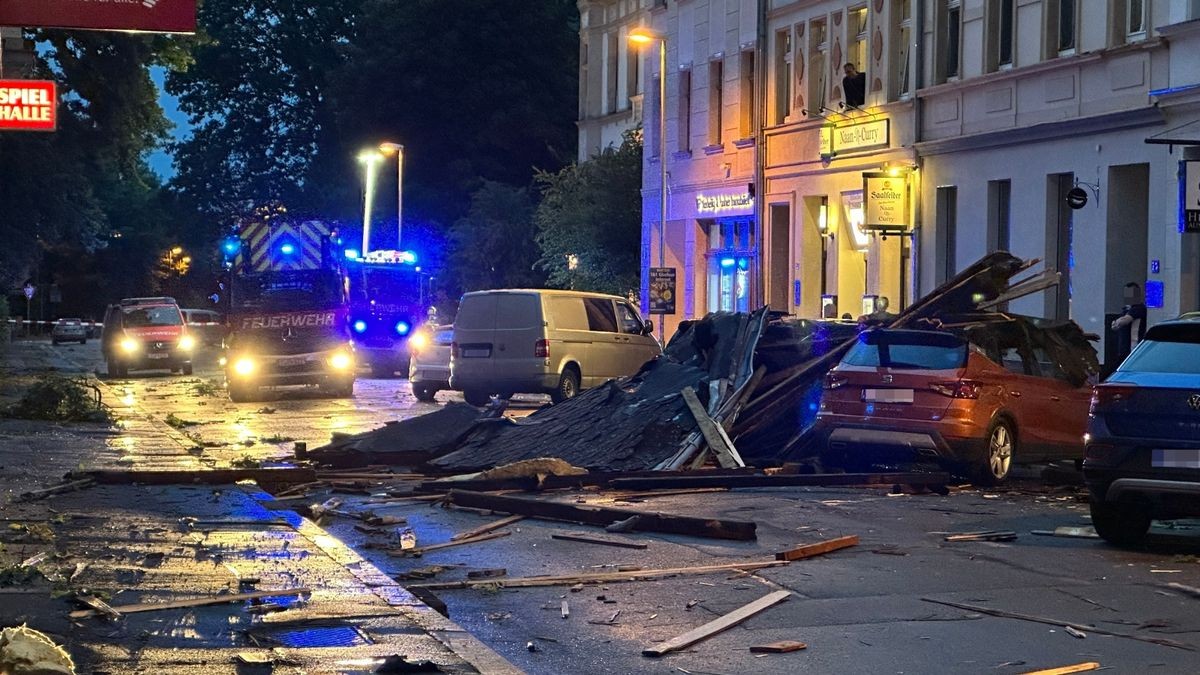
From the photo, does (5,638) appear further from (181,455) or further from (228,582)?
(181,455)

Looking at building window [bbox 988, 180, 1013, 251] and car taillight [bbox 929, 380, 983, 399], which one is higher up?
building window [bbox 988, 180, 1013, 251]

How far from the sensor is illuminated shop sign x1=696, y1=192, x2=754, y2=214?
43.0m

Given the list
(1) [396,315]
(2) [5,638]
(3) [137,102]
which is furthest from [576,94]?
(2) [5,638]

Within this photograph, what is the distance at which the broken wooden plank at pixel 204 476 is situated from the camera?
632 inches

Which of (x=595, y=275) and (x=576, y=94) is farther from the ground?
(x=576, y=94)

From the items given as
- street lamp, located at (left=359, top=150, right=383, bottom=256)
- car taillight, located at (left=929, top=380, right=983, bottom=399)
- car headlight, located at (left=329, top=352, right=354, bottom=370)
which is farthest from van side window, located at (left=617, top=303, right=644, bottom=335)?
street lamp, located at (left=359, top=150, right=383, bottom=256)

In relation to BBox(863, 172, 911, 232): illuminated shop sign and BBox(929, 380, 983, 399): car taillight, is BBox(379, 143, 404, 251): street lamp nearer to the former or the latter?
BBox(863, 172, 911, 232): illuminated shop sign

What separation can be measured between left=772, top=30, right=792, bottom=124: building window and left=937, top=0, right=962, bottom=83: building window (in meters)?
7.55

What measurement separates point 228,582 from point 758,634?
3181 mm

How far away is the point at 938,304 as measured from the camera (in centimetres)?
1958

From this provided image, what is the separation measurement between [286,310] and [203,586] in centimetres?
2379

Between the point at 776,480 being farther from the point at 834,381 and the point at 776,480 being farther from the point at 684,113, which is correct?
the point at 684,113

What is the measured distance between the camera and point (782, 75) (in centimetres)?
4181

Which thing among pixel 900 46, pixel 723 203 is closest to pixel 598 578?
pixel 900 46
